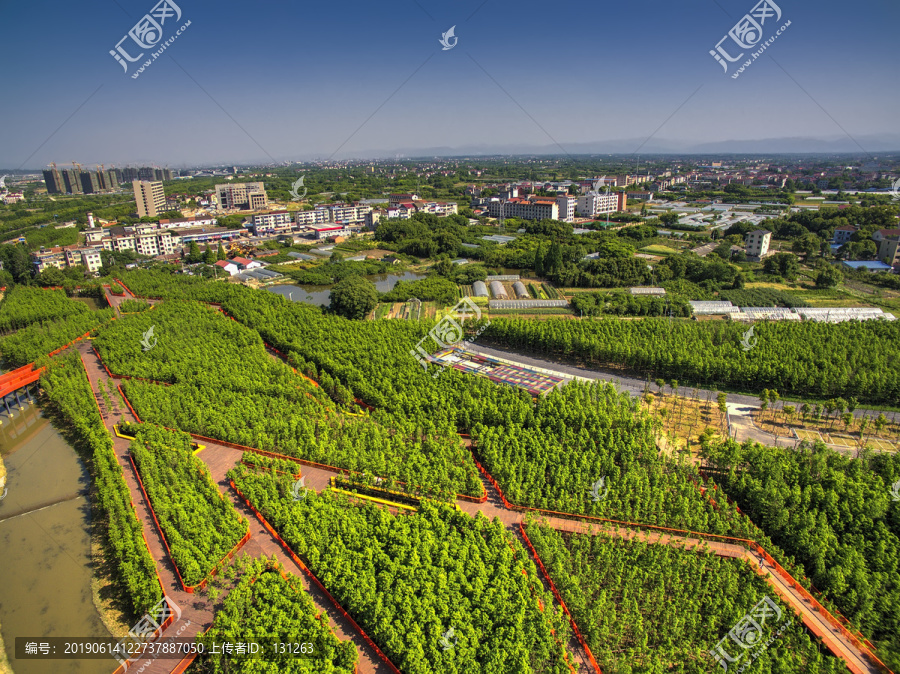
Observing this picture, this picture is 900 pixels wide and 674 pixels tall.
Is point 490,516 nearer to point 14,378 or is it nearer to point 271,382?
point 271,382

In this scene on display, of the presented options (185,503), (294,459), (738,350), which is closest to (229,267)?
(294,459)

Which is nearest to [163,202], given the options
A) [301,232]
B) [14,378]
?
[301,232]

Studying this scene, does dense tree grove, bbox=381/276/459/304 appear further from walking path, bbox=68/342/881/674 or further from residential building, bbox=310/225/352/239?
residential building, bbox=310/225/352/239

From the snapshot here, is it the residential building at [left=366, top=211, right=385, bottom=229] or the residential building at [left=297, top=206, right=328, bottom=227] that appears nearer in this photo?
the residential building at [left=366, top=211, right=385, bottom=229]

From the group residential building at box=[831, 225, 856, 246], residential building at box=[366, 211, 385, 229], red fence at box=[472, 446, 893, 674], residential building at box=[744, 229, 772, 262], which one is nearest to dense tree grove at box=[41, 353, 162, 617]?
red fence at box=[472, 446, 893, 674]

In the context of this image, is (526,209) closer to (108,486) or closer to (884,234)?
(884,234)
